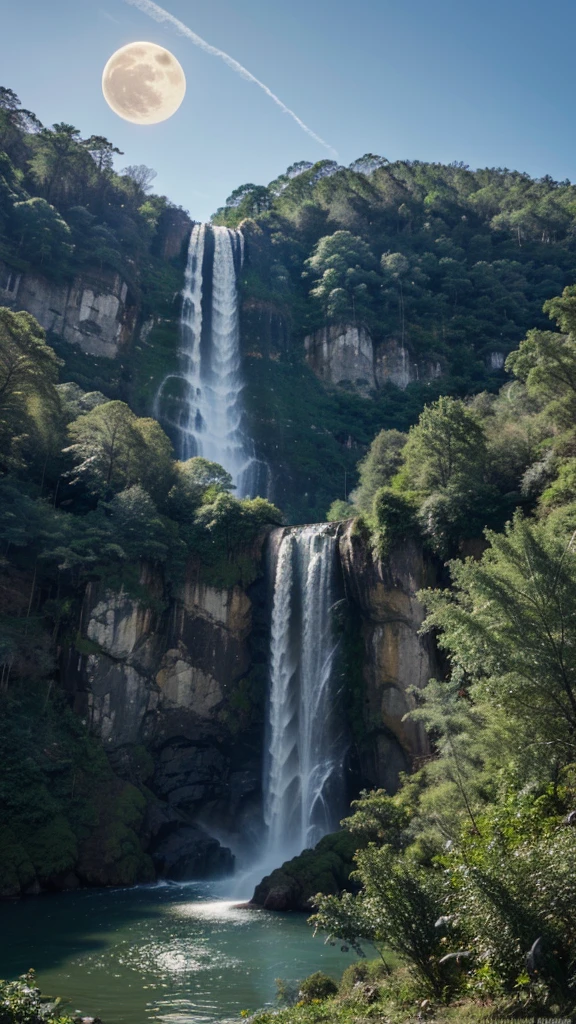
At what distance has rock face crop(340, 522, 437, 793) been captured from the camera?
2678 cm

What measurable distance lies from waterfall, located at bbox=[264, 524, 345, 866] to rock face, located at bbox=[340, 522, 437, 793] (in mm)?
1783

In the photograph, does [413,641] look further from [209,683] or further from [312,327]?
[312,327]

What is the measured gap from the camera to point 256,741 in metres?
32.3

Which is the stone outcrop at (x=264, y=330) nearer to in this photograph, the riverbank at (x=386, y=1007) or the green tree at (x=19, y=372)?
the green tree at (x=19, y=372)

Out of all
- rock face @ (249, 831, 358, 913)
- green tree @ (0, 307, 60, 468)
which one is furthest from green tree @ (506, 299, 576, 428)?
green tree @ (0, 307, 60, 468)

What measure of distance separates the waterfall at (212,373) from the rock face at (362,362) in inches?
282

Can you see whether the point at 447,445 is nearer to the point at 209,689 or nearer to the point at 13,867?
the point at 209,689

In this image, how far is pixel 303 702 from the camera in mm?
30906

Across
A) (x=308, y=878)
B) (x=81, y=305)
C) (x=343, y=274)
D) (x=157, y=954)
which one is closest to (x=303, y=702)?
(x=308, y=878)

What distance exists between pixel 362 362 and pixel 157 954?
48.9 meters

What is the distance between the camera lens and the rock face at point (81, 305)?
155ft

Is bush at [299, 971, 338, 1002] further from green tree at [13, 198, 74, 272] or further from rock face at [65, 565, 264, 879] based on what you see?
green tree at [13, 198, 74, 272]

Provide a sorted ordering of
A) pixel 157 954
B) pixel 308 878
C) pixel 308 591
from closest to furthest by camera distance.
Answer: pixel 157 954, pixel 308 878, pixel 308 591

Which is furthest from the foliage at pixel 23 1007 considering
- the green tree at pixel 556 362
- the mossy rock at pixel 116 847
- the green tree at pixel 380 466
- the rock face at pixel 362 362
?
the rock face at pixel 362 362
